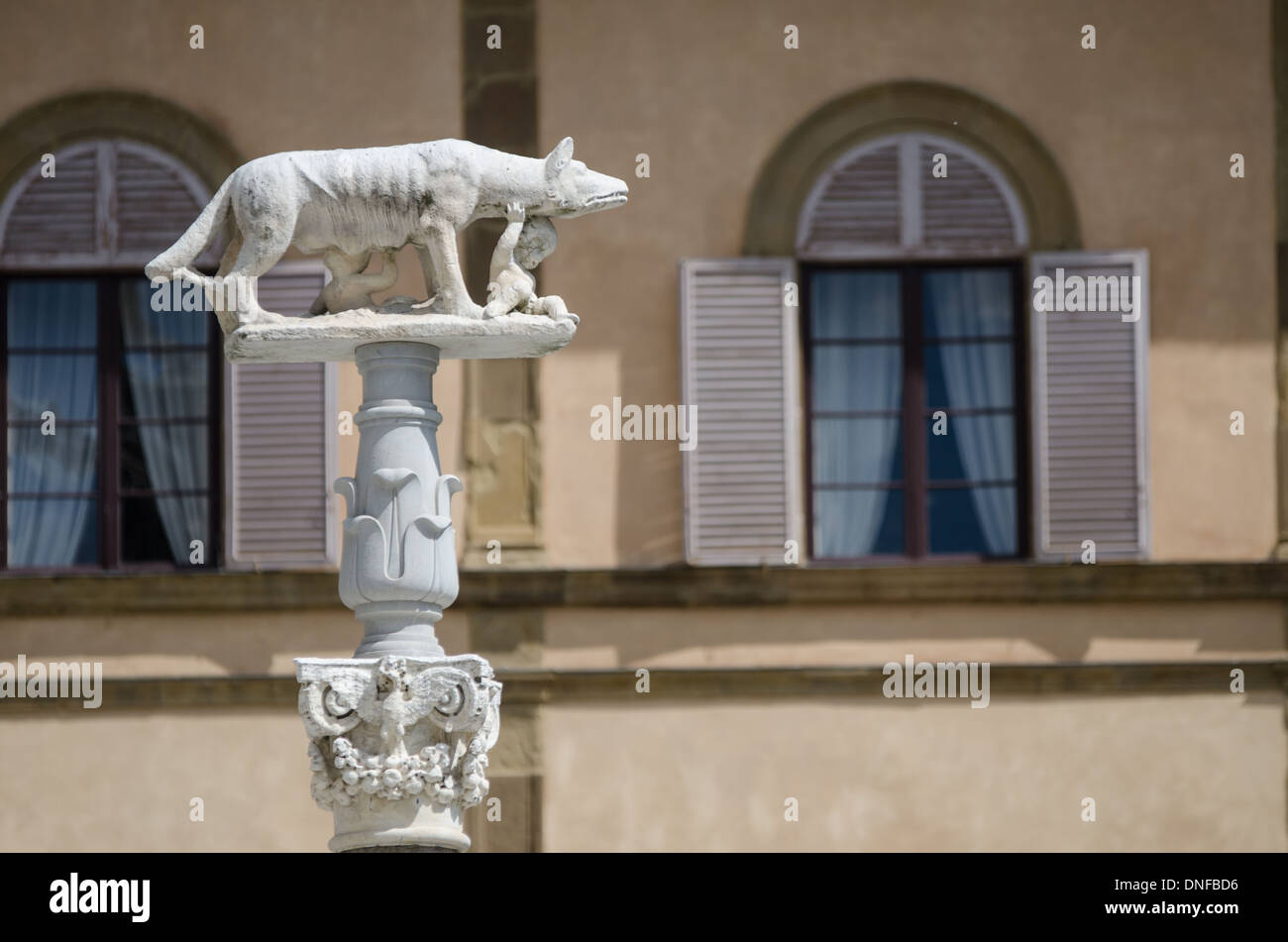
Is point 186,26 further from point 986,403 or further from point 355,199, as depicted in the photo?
point 355,199

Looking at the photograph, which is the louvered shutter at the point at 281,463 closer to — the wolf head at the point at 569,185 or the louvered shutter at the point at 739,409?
the louvered shutter at the point at 739,409

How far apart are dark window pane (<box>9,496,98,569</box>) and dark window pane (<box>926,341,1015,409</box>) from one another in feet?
14.3

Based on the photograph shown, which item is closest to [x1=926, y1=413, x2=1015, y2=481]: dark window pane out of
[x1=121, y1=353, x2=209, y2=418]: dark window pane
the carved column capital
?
[x1=121, y1=353, x2=209, y2=418]: dark window pane

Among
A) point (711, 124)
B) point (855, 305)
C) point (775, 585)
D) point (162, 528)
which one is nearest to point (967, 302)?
point (855, 305)

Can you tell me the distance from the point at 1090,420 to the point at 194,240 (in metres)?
6.42

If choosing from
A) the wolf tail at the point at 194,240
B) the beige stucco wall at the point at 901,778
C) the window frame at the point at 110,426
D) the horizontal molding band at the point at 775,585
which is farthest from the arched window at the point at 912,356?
the wolf tail at the point at 194,240

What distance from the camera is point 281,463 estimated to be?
568 inches

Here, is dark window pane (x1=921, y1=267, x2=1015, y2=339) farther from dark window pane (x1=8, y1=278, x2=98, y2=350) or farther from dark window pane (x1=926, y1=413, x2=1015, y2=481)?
dark window pane (x1=8, y1=278, x2=98, y2=350)

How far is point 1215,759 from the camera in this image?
1430cm

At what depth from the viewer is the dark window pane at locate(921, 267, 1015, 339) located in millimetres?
14781

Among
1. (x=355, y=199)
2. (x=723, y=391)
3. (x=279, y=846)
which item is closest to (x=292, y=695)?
(x=279, y=846)

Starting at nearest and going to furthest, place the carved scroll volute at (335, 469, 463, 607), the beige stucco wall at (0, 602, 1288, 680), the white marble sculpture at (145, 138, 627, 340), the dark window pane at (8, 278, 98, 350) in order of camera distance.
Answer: the carved scroll volute at (335, 469, 463, 607) < the white marble sculpture at (145, 138, 627, 340) < the beige stucco wall at (0, 602, 1288, 680) < the dark window pane at (8, 278, 98, 350)

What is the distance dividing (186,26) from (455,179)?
6.36 meters

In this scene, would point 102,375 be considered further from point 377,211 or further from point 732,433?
point 377,211
